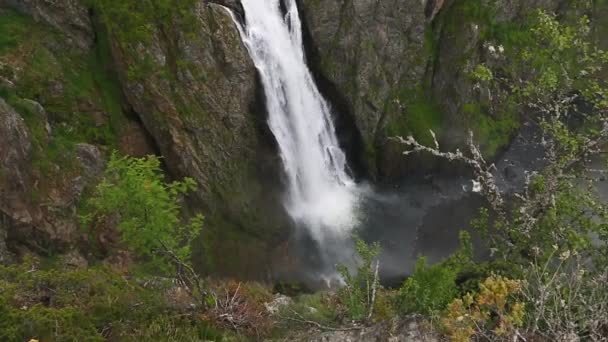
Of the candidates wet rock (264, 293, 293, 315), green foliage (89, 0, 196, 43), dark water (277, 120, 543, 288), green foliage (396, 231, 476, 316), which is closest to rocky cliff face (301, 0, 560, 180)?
dark water (277, 120, 543, 288)

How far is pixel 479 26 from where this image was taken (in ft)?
74.3

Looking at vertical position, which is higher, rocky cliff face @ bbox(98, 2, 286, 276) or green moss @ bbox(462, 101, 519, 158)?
green moss @ bbox(462, 101, 519, 158)

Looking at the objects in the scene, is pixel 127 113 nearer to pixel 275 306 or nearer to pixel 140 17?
pixel 140 17

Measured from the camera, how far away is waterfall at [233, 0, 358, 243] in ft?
58.8

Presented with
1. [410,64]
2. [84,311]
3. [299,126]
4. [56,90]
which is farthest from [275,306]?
[410,64]

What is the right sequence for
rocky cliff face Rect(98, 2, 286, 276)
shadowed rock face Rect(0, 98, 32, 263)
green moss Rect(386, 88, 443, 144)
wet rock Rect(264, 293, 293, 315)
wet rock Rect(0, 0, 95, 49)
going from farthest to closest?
1. green moss Rect(386, 88, 443, 144)
2. rocky cliff face Rect(98, 2, 286, 276)
3. wet rock Rect(0, 0, 95, 49)
4. shadowed rock face Rect(0, 98, 32, 263)
5. wet rock Rect(264, 293, 293, 315)

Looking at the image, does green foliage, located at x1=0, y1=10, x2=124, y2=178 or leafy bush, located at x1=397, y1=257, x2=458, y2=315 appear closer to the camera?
leafy bush, located at x1=397, y1=257, x2=458, y2=315

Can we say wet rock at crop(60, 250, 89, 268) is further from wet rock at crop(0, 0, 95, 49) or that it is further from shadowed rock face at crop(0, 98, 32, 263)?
wet rock at crop(0, 0, 95, 49)

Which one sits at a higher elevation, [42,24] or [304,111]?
[304,111]

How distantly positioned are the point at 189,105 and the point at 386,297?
944 cm

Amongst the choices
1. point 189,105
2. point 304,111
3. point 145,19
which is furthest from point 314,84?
point 145,19

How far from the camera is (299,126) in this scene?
19.7 m

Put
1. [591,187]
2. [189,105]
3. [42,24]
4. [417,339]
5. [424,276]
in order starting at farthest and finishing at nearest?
[189,105]
[42,24]
[591,187]
[424,276]
[417,339]

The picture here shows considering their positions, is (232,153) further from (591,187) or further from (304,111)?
(591,187)
